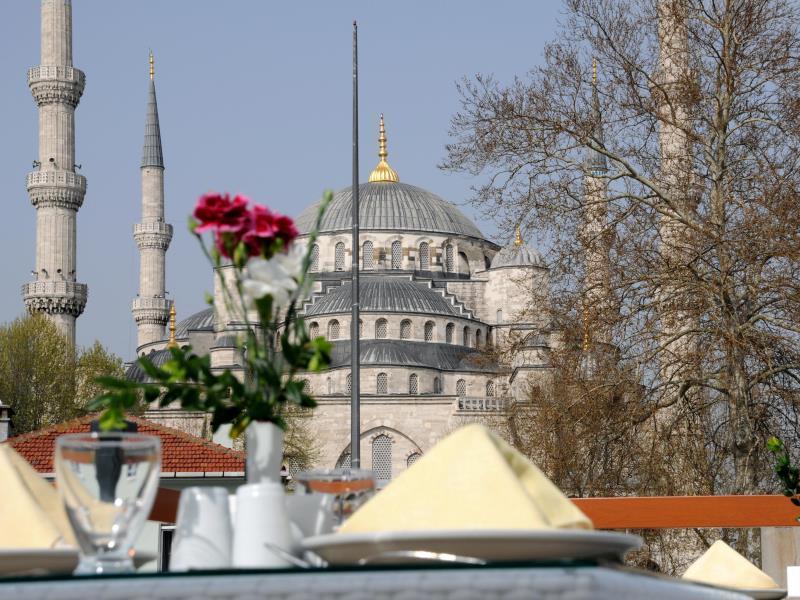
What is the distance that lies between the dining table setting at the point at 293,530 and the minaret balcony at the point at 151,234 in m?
63.9

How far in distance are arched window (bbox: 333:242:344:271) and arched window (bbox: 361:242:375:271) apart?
1.18m

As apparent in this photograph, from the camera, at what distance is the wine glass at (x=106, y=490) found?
217 centimetres

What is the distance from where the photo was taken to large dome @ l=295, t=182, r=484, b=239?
2953 inches

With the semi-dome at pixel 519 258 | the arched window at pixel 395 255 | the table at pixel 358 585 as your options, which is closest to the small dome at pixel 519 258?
the semi-dome at pixel 519 258

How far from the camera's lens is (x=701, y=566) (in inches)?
241

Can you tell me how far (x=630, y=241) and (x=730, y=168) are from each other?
118cm

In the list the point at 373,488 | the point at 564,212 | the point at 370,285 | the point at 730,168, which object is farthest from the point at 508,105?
the point at 370,285

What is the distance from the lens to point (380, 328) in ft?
216

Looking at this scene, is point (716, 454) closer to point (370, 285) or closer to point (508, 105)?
point (508, 105)

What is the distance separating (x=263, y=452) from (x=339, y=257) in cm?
7153

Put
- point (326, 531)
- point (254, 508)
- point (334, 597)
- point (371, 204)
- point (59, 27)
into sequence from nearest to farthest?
point (334, 597) → point (254, 508) → point (326, 531) → point (59, 27) → point (371, 204)

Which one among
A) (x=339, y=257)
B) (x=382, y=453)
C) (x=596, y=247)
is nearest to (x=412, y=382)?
(x=382, y=453)

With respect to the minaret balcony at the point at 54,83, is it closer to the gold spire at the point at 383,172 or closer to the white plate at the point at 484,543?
the gold spire at the point at 383,172

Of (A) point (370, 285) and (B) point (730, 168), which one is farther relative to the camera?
(A) point (370, 285)
